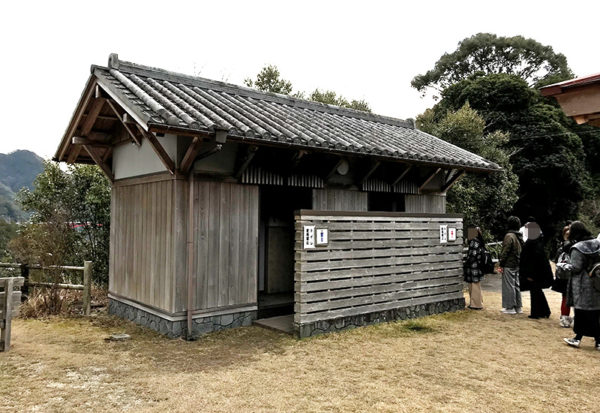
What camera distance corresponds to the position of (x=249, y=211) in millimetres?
7605

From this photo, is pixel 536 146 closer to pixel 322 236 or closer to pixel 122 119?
pixel 322 236

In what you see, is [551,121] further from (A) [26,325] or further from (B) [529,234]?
(A) [26,325]

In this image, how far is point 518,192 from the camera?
Answer: 25.5 meters

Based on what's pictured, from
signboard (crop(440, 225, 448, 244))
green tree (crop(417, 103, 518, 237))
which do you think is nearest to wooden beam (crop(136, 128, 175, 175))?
signboard (crop(440, 225, 448, 244))

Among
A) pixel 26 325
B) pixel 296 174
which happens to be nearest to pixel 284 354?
pixel 296 174

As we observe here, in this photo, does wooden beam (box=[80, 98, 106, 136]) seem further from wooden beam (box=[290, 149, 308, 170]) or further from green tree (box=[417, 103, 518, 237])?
green tree (box=[417, 103, 518, 237])

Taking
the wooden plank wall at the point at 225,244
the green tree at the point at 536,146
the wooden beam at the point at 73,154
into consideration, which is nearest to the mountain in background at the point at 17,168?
the green tree at the point at 536,146

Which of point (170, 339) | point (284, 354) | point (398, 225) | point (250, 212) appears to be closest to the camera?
point (284, 354)

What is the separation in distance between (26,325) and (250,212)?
4.53 m

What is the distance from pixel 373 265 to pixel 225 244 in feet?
8.70

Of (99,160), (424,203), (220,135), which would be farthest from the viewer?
(424,203)

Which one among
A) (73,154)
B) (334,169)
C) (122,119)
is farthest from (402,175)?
(73,154)

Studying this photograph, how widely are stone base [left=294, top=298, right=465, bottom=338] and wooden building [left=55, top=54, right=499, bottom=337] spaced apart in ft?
0.08

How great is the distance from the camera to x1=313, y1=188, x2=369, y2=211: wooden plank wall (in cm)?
846
